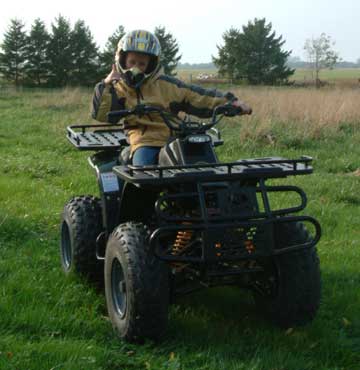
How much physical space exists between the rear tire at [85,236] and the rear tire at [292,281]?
1214 millimetres

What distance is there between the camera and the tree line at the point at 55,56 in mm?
45812

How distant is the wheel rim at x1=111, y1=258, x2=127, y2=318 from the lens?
3814mm

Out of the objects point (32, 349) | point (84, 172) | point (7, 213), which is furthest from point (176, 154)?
point (84, 172)

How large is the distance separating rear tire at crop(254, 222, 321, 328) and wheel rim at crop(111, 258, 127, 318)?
0.85 meters

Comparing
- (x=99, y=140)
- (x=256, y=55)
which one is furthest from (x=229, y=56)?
(x=99, y=140)

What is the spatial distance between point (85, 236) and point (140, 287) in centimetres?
114

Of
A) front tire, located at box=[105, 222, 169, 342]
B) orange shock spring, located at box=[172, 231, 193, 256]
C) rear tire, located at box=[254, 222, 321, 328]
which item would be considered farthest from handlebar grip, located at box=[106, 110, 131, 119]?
rear tire, located at box=[254, 222, 321, 328]

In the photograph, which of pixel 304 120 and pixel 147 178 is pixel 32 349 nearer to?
pixel 147 178

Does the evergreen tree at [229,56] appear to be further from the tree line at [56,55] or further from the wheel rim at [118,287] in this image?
the wheel rim at [118,287]

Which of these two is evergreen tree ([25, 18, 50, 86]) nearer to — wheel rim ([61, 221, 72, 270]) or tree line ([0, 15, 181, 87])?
tree line ([0, 15, 181, 87])

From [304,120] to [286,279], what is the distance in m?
9.56

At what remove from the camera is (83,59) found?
46969 mm

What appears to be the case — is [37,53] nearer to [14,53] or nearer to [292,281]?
[14,53]

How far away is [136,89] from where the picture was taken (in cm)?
449
